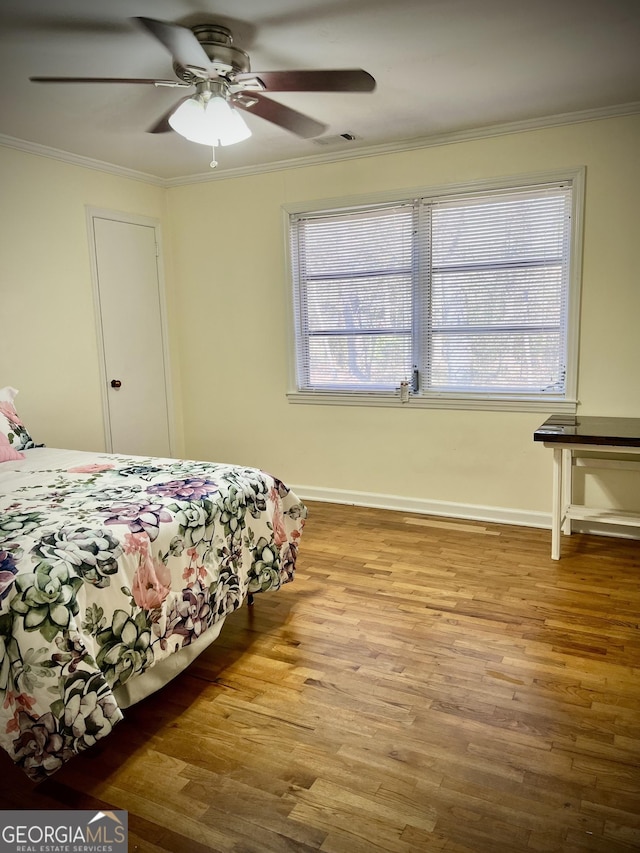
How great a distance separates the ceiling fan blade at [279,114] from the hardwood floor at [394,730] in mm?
2334

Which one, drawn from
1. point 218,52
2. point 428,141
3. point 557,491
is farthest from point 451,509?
point 218,52

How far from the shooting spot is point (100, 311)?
14.4ft

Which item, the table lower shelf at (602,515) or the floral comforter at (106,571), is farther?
the table lower shelf at (602,515)

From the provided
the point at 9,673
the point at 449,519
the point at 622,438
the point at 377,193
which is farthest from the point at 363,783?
the point at 377,193

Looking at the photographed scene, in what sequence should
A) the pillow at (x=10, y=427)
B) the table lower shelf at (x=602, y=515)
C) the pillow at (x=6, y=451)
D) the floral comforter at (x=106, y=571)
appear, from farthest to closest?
the table lower shelf at (x=602, y=515) → the pillow at (x=10, y=427) → the pillow at (x=6, y=451) → the floral comforter at (x=106, y=571)

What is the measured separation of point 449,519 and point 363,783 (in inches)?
102

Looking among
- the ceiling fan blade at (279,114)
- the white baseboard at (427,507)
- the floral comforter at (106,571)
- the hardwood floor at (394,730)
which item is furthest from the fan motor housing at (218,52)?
the white baseboard at (427,507)

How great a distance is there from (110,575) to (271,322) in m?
3.11

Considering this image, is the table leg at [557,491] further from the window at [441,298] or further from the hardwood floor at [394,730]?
the window at [441,298]

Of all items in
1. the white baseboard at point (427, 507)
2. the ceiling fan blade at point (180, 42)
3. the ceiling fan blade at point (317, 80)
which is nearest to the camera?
the ceiling fan blade at point (180, 42)

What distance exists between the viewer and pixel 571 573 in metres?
3.23

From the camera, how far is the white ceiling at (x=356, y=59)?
7.50ft

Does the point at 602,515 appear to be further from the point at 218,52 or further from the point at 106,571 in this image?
the point at 218,52

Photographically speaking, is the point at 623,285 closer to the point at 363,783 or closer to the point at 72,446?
the point at 363,783
